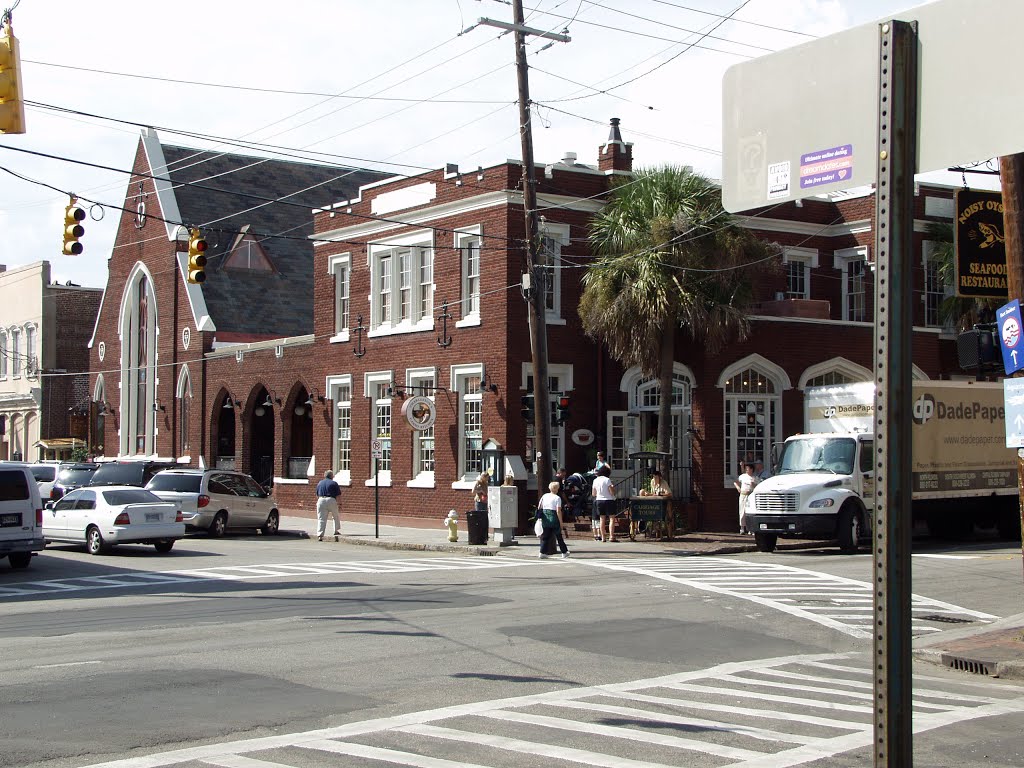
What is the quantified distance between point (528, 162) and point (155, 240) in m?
26.1

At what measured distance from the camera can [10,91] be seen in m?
14.4

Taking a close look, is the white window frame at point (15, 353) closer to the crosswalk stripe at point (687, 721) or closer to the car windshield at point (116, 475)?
the car windshield at point (116, 475)

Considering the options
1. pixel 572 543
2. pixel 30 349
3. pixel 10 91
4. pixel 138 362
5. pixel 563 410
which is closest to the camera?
pixel 10 91

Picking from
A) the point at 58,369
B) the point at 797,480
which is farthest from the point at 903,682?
the point at 58,369

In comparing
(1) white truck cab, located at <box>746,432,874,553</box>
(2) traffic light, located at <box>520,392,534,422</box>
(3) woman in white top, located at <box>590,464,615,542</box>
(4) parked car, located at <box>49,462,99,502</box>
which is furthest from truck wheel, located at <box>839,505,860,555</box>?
(4) parked car, located at <box>49,462,99,502</box>

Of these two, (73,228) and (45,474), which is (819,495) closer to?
(73,228)

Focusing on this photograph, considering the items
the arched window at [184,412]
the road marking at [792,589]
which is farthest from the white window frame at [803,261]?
the arched window at [184,412]

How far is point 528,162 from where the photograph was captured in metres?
27.0

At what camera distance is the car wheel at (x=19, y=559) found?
2152cm

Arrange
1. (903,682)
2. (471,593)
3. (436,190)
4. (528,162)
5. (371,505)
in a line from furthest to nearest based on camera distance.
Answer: (371,505) < (436,190) < (528,162) < (471,593) < (903,682)

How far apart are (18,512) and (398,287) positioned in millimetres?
16311

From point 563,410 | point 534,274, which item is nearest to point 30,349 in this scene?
point 563,410

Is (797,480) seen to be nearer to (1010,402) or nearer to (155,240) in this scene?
(1010,402)

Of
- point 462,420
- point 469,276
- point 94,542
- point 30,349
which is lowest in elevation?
point 94,542
